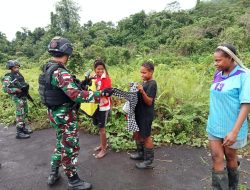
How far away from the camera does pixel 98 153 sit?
4.84 m

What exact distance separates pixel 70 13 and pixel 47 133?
37.3 m

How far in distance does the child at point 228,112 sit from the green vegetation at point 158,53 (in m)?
2.03

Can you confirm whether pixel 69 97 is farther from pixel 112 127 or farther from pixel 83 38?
pixel 83 38

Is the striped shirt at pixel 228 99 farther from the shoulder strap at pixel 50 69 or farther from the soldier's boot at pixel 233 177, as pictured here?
the shoulder strap at pixel 50 69

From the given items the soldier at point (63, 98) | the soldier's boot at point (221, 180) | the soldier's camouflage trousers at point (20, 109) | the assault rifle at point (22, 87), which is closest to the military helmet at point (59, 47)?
the soldier at point (63, 98)

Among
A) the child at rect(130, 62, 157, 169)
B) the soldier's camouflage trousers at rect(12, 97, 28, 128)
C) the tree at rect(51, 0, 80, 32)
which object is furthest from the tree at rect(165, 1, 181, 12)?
the child at rect(130, 62, 157, 169)

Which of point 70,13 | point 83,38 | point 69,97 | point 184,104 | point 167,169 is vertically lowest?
point 167,169

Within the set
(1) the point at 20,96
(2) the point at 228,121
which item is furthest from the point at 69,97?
(1) the point at 20,96

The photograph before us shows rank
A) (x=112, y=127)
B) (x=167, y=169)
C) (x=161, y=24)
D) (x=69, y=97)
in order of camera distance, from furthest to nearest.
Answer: (x=161, y=24) → (x=112, y=127) → (x=167, y=169) → (x=69, y=97)

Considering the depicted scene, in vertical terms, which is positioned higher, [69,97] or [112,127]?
[69,97]

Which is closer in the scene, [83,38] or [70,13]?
[83,38]

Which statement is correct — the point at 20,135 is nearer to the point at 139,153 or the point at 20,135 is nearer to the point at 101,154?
the point at 101,154

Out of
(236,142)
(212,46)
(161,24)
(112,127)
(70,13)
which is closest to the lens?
(236,142)

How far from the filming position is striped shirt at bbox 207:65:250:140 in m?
2.75
